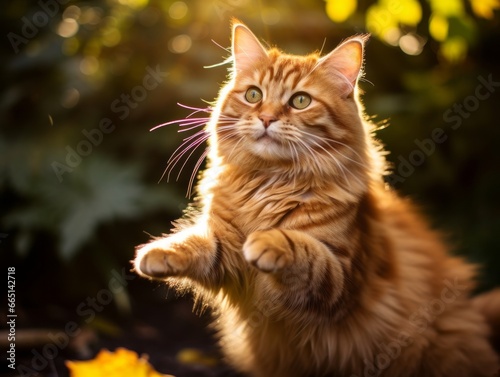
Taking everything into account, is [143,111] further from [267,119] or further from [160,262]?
[160,262]

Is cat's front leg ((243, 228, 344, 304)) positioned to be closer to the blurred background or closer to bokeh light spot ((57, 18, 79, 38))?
the blurred background

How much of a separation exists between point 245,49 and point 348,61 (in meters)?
0.37

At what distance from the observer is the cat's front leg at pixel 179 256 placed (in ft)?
5.46

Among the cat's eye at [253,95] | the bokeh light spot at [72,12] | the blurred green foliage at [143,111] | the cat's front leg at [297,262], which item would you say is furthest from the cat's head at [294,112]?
the bokeh light spot at [72,12]

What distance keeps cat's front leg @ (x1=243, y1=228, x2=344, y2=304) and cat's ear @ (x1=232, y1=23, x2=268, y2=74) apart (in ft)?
2.20

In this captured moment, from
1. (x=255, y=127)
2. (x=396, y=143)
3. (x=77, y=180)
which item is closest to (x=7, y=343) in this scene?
(x=77, y=180)

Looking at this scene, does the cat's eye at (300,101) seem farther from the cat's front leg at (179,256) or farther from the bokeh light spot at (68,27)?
the bokeh light spot at (68,27)

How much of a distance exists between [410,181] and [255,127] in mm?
2227

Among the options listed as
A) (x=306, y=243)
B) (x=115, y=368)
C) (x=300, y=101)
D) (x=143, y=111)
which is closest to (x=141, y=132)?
(x=143, y=111)

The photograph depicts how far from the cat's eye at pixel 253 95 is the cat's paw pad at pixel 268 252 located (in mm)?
524

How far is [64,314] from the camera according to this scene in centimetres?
321

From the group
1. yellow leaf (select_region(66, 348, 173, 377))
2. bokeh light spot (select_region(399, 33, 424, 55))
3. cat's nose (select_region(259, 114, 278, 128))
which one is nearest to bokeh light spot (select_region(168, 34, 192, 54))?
bokeh light spot (select_region(399, 33, 424, 55))

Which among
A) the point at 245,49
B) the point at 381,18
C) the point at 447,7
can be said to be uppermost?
the point at 447,7

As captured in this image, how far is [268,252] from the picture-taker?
5.13 ft
